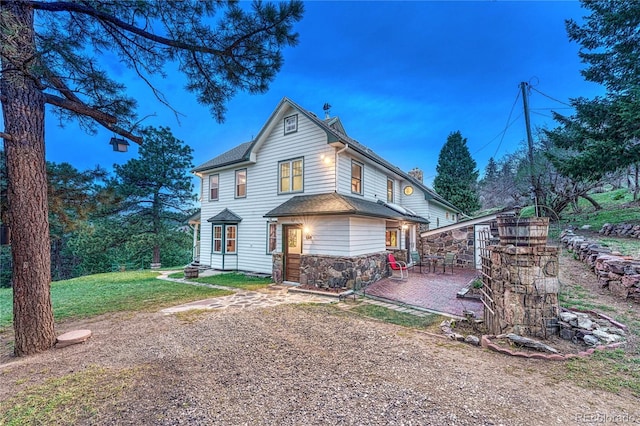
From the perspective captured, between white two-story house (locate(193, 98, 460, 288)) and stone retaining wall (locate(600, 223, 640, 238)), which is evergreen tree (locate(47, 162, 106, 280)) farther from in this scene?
stone retaining wall (locate(600, 223, 640, 238))

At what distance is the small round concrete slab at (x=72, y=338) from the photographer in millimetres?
4398

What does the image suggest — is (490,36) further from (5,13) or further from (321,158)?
(5,13)

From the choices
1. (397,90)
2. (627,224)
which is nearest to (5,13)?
(627,224)

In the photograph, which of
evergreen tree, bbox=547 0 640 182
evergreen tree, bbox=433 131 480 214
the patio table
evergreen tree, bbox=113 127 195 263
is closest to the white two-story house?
the patio table

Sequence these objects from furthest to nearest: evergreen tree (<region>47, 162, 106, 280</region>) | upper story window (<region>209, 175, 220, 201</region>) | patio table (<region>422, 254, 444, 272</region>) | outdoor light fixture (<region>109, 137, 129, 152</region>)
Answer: upper story window (<region>209, 175, 220, 201</region>) < patio table (<region>422, 254, 444, 272</region>) < evergreen tree (<region>47, 162, 106, 280</region>) < outdoor light fixture (<region>109, 137, 129, 152</region>)

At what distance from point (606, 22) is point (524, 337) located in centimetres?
1494

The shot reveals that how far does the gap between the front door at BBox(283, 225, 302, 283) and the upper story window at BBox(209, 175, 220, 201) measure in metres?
6.04

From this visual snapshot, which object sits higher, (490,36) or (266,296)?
(490,36)

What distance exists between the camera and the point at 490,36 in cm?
1280

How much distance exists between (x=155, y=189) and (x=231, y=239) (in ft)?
36.7

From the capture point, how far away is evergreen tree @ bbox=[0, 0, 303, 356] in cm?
405

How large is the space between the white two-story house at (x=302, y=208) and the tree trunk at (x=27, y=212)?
6339mm

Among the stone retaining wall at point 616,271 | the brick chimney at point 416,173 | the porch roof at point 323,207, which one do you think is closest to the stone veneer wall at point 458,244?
the porch roof at point 323,207

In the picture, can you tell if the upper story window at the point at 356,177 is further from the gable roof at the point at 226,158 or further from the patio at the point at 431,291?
the gable roof at the point at 226,158
